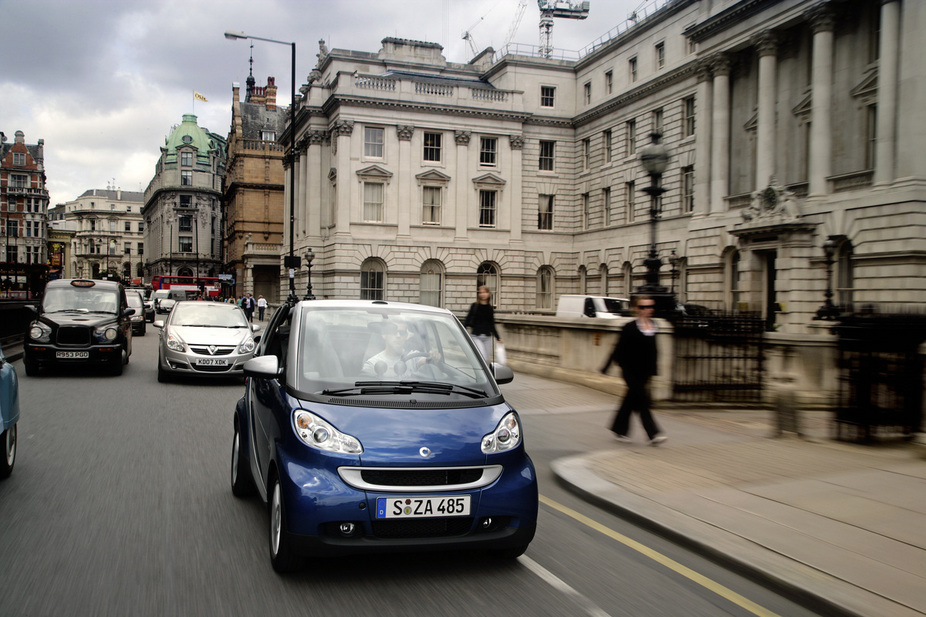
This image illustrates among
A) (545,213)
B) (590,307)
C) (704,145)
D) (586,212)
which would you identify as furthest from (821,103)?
(545,213)

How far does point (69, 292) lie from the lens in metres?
16.9

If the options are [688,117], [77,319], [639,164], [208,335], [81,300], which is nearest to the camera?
[208,335]

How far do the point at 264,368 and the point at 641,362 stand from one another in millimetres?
5055

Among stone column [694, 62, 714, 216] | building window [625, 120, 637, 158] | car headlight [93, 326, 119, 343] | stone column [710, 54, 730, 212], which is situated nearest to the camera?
car headlight [93, 326, 119, 343]

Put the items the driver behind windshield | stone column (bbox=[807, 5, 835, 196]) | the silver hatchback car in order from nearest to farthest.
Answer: the driver behind windshield → the silver hatchback car → stone column (bbox=[807, 5, 835, 196])

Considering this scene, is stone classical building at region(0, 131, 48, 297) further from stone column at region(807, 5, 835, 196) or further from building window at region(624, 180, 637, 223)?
stone column at region(807, 5, 835, 196)

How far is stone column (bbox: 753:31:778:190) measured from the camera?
107 ft

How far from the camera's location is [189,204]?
11750cm

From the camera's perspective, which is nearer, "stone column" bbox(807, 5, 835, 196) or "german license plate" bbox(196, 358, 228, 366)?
"german license plate" bbox(196, 358, 228, 366)

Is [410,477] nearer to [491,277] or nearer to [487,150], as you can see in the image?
[491,277]

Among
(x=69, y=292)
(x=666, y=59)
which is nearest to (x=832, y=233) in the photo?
(x=666, y=59)

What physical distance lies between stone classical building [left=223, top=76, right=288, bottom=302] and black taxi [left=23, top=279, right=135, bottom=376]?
176 ft

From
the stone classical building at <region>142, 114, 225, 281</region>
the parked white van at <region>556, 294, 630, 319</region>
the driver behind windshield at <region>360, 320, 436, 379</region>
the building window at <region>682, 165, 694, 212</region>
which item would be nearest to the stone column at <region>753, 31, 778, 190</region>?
the parked white van at <region>556, 294, 630, 319</region>

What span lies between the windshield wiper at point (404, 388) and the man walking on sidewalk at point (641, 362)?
4.15 meters
